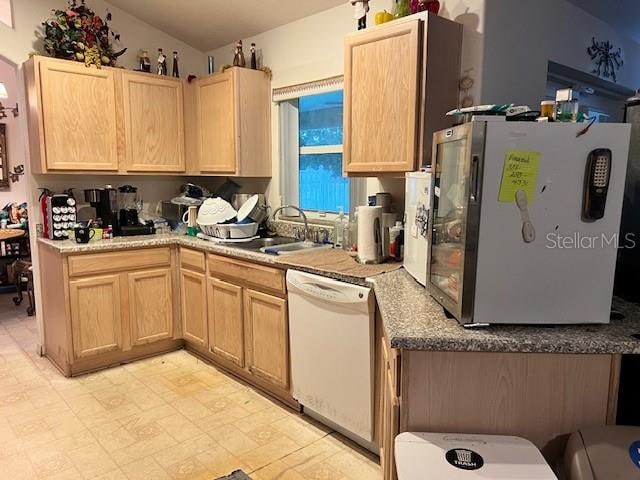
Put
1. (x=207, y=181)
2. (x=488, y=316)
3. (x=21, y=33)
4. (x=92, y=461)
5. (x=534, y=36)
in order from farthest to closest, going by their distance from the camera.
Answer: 1. (x=207, y=181)
2. (x=21, y=33)
3. (x=534, y=36)
4. (x=92, y=461)
5. (x=488, y=316)

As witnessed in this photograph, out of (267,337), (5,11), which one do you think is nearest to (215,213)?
(267,337)

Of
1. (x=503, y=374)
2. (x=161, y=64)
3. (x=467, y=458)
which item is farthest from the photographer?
(x=161, y=64)

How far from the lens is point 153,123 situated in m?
3.63

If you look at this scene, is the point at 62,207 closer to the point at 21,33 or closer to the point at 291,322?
the point at 21,33

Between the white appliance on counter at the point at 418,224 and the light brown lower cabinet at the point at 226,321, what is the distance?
4.23 feet

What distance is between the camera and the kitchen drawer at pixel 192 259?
3.29 m

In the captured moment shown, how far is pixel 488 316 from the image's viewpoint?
1.32 metres

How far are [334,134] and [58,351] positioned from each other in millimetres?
2480

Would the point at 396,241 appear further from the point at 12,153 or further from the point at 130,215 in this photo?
the point at 12,153

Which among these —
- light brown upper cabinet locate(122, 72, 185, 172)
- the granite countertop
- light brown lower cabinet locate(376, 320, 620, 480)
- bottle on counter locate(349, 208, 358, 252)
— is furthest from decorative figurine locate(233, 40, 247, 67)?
light brown lower cabinet locate(376, 320, 620, 480)

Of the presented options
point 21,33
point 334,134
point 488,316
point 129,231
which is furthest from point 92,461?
point 21,33

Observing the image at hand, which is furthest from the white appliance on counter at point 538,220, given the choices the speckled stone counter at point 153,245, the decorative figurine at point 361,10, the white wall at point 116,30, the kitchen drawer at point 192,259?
the white wall at point 116,30

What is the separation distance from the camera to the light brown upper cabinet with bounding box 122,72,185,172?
3508mm

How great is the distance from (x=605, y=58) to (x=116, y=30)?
3577 mm
